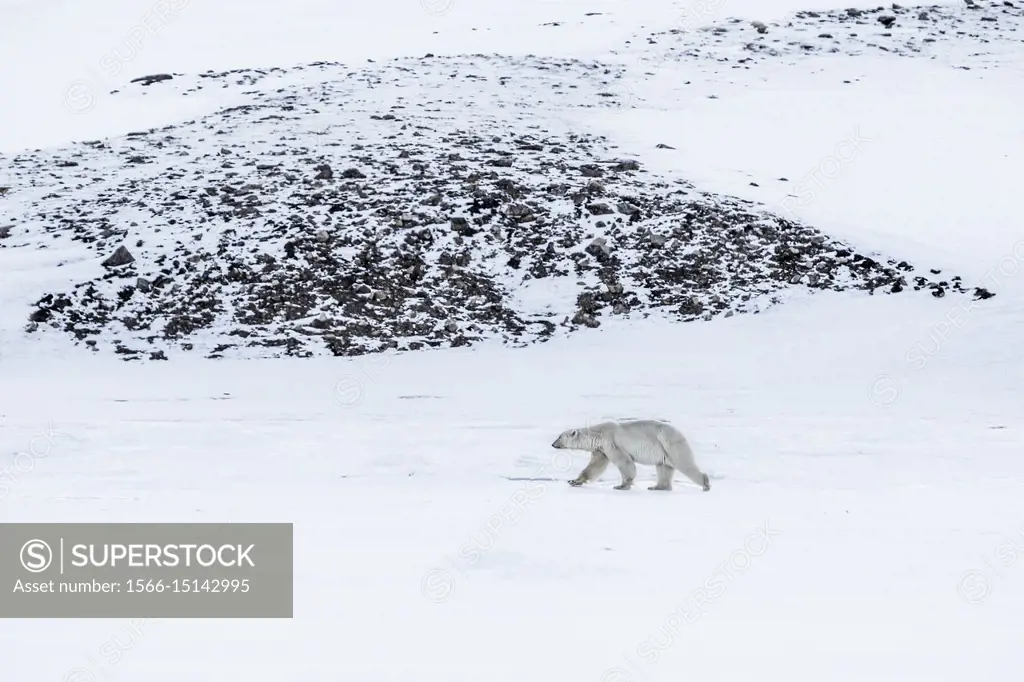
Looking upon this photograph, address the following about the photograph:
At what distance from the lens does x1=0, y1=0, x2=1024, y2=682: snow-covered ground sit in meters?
5.21

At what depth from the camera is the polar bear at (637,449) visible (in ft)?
31.4

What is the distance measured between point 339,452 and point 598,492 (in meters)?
3.78

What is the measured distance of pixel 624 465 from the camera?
31.8ft

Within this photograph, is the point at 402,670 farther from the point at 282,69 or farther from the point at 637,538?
the point at 282,69

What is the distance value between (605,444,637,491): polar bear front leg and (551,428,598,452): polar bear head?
0.17 meters

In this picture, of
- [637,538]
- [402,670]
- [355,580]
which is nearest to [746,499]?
[637,538]

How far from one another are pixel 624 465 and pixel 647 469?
2.31 metres
